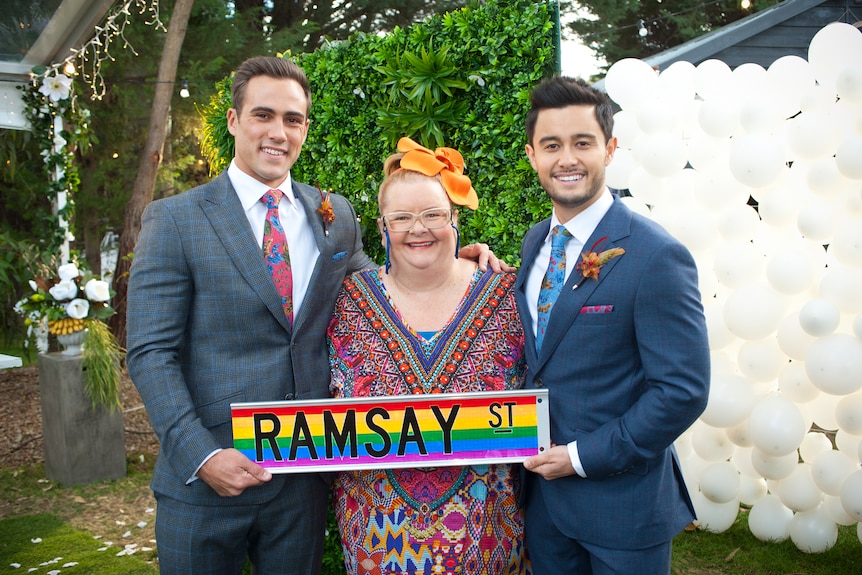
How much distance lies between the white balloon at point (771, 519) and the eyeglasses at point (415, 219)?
130 inches

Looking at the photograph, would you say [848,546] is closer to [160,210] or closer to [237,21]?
[160,210]

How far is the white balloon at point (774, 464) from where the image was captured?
4.19 m

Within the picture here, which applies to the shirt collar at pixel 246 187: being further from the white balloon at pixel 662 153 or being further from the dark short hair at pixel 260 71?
the white balloon at pixel 662 153

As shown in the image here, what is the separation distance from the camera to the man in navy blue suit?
216 cm

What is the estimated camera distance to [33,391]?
29.9 ft

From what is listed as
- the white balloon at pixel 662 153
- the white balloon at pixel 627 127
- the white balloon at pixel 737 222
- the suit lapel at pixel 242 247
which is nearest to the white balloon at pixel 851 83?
the white balloon at pixel 737 222

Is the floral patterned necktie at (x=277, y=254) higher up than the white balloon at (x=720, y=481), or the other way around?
the floral patterned necktie at (x=277, y=254)

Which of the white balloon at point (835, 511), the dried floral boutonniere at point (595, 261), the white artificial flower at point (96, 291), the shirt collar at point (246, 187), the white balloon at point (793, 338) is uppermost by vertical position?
the shirt collar at point (246, 187)

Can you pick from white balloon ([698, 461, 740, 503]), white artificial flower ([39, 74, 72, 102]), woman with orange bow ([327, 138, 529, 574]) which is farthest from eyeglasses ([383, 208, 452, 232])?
white artificial flower ([39, 74, 72, 102])

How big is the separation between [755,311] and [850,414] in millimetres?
734

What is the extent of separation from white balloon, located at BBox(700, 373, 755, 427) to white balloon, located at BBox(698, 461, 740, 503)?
0.40 metres

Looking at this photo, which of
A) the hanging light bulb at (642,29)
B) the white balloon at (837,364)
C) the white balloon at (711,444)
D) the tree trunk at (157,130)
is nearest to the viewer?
the white balloon at (837,364)

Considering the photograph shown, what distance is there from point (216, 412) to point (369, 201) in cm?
175

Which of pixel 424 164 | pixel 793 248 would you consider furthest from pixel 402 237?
pixel 793 248
